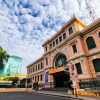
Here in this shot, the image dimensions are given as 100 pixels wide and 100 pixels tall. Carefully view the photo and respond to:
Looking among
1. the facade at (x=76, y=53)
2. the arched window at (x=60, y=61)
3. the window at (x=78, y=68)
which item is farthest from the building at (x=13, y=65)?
the window at (x=78, y=68)

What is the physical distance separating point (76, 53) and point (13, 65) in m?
88.1

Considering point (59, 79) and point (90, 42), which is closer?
point (90, 42)

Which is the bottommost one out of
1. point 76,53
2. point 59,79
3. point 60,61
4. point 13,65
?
point 59,79

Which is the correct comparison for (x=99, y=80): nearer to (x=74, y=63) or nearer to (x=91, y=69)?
(x=91, y=69)

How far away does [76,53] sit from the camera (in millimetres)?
25688

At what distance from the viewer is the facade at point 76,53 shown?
22234 mm

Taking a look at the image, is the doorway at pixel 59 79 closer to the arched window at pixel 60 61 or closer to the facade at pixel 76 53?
the facade at pixel 76 53

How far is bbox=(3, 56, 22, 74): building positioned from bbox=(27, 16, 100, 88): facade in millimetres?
72179

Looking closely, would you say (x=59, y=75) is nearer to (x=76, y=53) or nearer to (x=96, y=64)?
(x=76, y=53)

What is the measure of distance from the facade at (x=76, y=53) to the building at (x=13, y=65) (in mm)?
72179

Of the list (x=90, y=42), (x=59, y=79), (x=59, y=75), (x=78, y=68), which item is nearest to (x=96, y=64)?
(x=78, y=68)

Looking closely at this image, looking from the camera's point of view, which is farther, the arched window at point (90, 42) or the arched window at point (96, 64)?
the arched window at point (90, 42)

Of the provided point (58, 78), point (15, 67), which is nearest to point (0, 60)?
point (58, 78)

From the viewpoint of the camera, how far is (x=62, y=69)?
27.2 m
